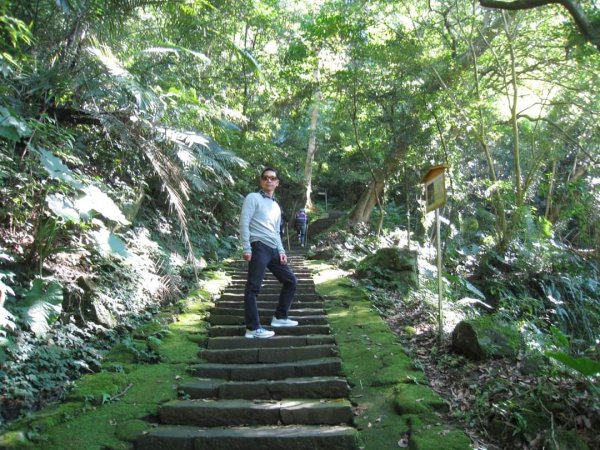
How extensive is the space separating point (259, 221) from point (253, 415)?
2.06 meters

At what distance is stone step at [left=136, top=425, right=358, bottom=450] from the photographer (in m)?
3.01

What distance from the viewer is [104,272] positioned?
554 centimetres

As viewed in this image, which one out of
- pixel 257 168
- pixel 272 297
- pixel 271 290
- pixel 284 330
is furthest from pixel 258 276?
pixel 257 168

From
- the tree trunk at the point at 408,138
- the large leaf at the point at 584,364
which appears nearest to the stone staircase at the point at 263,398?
the large leaf at the point at 584,364

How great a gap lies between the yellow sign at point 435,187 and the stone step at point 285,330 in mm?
1891

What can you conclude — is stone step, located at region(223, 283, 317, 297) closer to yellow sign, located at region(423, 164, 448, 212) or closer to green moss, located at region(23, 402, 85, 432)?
→ yellow sign, located at region(423, 164, 448, 212)

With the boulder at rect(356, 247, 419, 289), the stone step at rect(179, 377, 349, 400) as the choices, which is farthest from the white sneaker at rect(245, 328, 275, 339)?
the boulder at rect(356, 247, 419, 289)

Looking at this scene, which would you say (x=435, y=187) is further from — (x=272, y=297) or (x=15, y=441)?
(x=15, y=441)

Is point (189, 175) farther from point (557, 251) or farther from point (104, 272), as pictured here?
point (557, 251)

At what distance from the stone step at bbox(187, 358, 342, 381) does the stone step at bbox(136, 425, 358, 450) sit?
1.03 metres

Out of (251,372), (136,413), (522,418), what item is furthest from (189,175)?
(522,418)

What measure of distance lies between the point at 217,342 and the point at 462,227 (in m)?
12.6

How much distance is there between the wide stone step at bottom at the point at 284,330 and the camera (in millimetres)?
5195

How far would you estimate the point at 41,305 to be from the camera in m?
3.97
